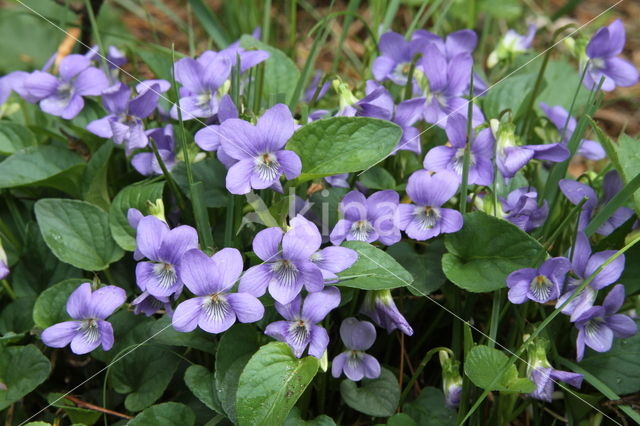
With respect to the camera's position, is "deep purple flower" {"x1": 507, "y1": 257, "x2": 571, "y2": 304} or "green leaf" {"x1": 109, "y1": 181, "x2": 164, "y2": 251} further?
"green leaf" {"x1": 109, "y1": 181, "x2": 164, "y2": 251}

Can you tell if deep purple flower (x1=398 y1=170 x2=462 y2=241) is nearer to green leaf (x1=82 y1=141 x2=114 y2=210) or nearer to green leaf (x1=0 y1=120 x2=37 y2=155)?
green leaf (x1=82 y1=141 x2=114 y2=210)

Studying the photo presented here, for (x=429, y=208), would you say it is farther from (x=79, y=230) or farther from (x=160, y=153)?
(x=79, y=230)

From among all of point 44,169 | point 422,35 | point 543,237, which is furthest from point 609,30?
point 44,169

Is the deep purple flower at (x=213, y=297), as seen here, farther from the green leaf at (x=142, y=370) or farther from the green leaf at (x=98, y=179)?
the green leaf at (x=98, y=179)

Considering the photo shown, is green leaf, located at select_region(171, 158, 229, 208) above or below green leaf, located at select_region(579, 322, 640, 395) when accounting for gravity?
above

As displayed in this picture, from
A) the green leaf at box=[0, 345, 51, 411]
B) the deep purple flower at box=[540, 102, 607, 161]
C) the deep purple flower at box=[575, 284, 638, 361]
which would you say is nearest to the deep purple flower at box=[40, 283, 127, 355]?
the green leaf at box=[0, 345, 51, 411]

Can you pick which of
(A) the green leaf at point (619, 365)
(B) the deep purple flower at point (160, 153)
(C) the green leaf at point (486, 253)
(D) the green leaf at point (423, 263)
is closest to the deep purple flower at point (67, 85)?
(B) the deep purple flower at point (160, 153)

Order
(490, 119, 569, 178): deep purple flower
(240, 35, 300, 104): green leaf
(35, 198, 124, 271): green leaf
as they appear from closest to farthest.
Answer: (490, 119, 569, 178): deep purple flower < (35, 198, 124, 271): green leaf < (240, 35, 300, 104): green leaf

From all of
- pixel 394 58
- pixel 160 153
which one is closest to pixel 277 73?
pixel 394 58
